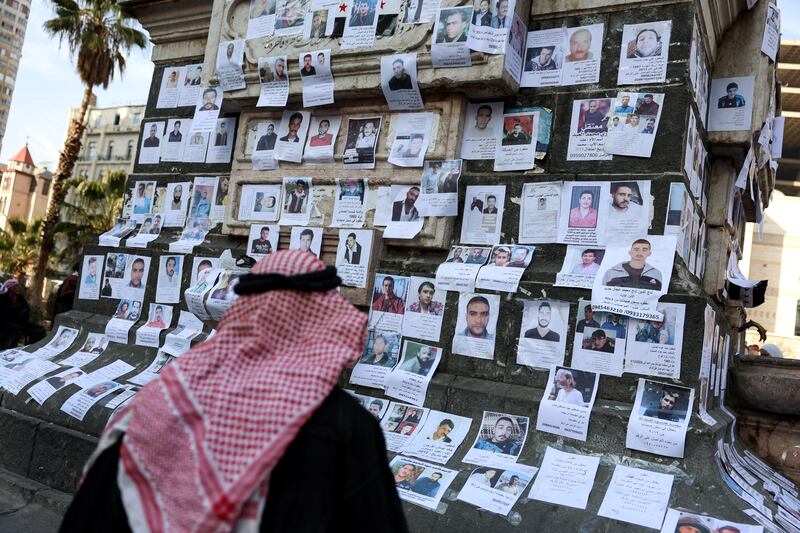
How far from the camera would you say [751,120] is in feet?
15.6

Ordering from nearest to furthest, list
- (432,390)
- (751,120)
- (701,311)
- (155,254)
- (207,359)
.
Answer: (207,359)
(701,311)
(432,390)
(751,120)
(155,254)

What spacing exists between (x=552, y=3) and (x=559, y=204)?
4.50ft

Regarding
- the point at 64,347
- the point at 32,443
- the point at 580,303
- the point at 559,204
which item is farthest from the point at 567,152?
the point at 64,347

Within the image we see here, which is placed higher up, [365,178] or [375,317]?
[365,178]

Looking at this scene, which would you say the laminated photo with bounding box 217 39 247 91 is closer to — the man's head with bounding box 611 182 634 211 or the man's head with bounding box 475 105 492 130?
the man's head with bounding box 475 105 492 130

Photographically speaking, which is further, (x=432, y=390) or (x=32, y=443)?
(x=32, y=443)

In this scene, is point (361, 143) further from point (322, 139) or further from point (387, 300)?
point (387, 300)

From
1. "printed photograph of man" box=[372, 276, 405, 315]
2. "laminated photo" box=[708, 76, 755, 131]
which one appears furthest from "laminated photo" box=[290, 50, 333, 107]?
"laminated photo" box=[708, 76, 755, 131]

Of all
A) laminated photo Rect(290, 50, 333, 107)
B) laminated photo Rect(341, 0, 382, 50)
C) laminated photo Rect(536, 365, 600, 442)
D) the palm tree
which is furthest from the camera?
the palm tree

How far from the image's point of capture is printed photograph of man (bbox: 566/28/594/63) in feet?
14.0

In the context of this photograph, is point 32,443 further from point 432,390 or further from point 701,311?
point 701,311

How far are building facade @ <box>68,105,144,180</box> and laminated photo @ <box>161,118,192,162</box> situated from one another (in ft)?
176

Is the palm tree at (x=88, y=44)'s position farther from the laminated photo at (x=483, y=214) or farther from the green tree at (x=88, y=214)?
the laminated photo at (x=483, y=214)

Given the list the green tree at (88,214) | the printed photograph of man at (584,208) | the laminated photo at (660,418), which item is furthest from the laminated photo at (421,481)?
the green tree at (88,214)
